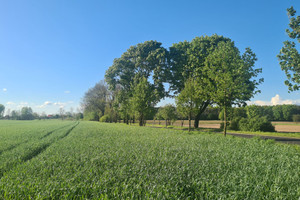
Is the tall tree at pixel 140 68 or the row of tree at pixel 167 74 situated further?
the tall tree at pixel 140 68

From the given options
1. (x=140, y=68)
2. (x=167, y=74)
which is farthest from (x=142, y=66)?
(x=167, y=74)

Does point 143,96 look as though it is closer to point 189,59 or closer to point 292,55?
point 189,59

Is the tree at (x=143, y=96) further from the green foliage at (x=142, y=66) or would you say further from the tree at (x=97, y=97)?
the tree at (x=97, y=97)

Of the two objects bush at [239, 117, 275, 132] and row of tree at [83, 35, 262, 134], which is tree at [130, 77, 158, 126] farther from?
bush at [239, 117, 275, 132]

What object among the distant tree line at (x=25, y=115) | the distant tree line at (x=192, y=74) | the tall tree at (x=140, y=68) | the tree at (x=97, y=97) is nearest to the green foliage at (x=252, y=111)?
the distant tree line at (x=192, y=74)

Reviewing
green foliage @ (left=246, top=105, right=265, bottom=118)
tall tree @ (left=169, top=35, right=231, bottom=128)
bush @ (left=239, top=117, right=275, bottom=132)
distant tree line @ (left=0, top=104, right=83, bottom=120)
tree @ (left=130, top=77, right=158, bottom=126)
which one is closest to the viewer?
green foliage @ (left=246, top=105, right=265, bottom=118)

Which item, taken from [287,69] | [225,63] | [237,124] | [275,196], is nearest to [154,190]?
[275,196]

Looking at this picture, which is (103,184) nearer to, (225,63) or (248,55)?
(225,63)

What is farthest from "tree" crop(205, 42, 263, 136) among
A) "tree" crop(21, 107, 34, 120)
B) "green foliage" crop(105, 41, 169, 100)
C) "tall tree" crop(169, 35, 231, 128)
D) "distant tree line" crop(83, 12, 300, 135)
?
"tree" crop(21, 107, 34, 120)

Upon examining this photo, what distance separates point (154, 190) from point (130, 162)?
7.72 feet

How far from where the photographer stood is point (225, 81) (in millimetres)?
16297

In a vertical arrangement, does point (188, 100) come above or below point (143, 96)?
below

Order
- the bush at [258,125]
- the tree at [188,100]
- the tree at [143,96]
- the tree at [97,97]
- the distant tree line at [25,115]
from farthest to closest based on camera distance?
the distant tree line at [25,115], the tree at [97,97], the tree at [143,96], the bush at [258,125], the tree at [188,100]

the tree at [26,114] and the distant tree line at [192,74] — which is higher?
the distant tree line at [192,74]
